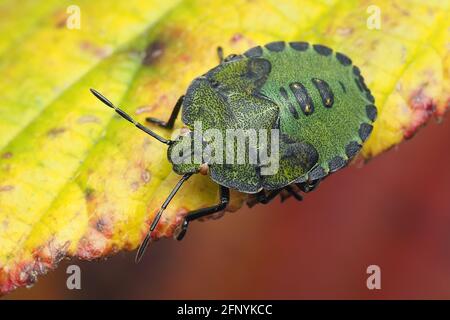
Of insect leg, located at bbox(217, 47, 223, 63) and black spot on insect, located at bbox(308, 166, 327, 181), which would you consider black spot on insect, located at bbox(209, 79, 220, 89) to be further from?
black spot on insect, located at bbox(308, 166, 327, 181)

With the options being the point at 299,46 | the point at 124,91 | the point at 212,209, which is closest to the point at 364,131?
the point at 299,46

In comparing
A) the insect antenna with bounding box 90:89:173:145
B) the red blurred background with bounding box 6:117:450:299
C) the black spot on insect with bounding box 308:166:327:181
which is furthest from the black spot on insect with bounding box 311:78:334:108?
the red blurred background with bounding box 6:117:450:299

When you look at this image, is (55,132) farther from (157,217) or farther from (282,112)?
(282,112)

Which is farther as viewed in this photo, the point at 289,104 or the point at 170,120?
the point at 170,120

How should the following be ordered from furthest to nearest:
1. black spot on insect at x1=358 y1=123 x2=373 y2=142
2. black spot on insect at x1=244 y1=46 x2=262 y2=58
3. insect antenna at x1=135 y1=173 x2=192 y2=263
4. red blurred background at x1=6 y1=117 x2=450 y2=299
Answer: red blurred background at x1=6 y1=117 x2=450 y2=299
black spot on insect at x1=244 y1=46 x2=262 y2=58
black spot on insect at x1=358 y1=123 x2=373 y2=142
insect antenna at x1=135 y1=173 x2=192 y2=263

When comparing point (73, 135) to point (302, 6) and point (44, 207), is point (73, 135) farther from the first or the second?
point (302, 6)

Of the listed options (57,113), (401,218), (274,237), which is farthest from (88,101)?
(401,218)
